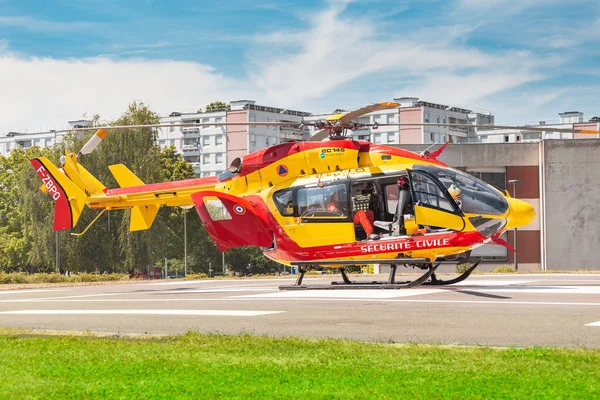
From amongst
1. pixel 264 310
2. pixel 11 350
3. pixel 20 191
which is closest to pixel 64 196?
pixel 264 310

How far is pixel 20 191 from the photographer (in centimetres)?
6831

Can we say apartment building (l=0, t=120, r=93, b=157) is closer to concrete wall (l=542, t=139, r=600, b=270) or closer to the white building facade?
the white building facade

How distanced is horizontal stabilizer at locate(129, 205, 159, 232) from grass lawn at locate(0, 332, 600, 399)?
14764mm

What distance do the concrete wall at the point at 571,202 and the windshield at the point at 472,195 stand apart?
1640 inches

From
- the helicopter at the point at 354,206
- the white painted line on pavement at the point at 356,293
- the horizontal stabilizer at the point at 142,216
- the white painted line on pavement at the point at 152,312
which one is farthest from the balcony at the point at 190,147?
the white painted line on pavement at the point at 152,312

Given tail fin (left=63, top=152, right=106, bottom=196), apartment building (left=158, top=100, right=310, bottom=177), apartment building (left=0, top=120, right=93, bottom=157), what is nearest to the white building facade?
apartment building (left=158, top=100, right=310, bottom=177)

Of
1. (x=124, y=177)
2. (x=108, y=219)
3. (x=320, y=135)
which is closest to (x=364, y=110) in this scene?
(x=320, y=135)

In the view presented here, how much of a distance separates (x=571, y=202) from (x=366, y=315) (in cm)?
4842

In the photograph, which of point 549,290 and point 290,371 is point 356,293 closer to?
point 549,290

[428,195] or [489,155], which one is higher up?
[489,155]

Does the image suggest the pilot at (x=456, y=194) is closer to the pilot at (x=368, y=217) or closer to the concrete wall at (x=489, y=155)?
the pilot at (x=368, y=217)

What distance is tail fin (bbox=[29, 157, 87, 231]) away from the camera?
27.0 metres

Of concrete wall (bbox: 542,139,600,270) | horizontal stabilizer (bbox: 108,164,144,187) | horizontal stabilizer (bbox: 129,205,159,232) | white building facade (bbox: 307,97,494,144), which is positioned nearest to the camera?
horizontal stabilizer (bbox: 129,205,159,232)

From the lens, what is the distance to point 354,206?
2020 cm
